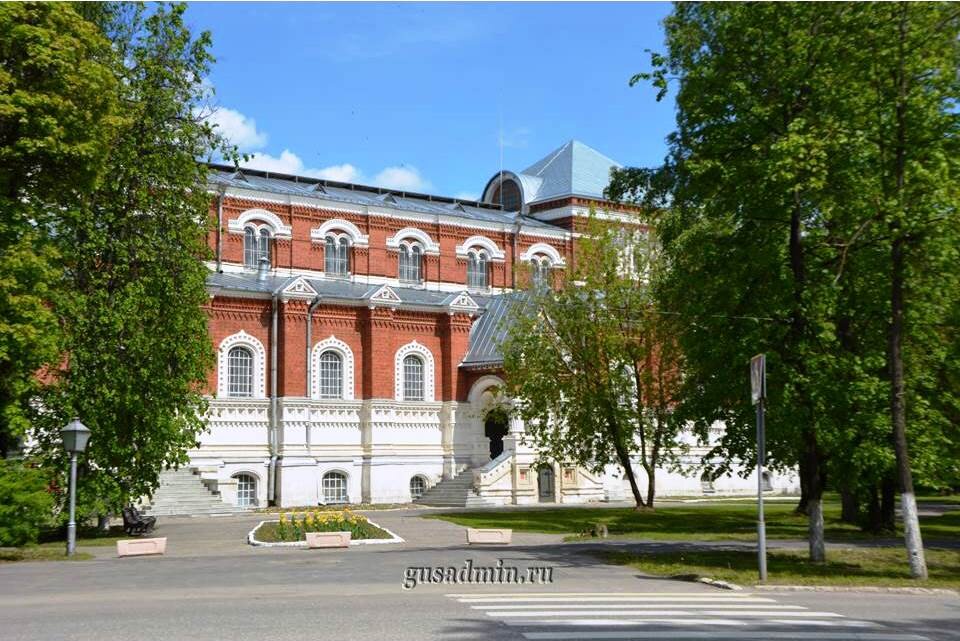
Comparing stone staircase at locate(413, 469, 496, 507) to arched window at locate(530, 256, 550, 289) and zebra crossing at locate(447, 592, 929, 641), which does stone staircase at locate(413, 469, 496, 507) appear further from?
zebra crossing at locate(447, 592, 929, 641)

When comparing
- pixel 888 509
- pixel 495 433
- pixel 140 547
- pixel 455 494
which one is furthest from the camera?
pixel 495 433

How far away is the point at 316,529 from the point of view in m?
26.2

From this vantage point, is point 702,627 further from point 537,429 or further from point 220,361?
point 220,361

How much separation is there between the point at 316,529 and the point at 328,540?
227 centimetres

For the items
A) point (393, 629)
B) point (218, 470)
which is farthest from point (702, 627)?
point (218, 470)

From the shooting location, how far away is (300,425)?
40.8m

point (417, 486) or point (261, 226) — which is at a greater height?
point (261, 226)

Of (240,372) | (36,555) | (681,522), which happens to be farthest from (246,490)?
(681,522)

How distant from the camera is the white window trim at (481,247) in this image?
160 ft

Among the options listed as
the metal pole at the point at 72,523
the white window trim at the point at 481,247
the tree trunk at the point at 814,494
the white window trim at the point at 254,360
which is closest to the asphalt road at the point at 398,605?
the metal pole at the point at 72,523

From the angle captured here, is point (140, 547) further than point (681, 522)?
No

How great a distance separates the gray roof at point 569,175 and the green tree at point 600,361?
1638 centimetres

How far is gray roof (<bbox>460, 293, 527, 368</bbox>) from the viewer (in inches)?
1737

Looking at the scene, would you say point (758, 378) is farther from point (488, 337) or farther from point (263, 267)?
point (263, 267)
